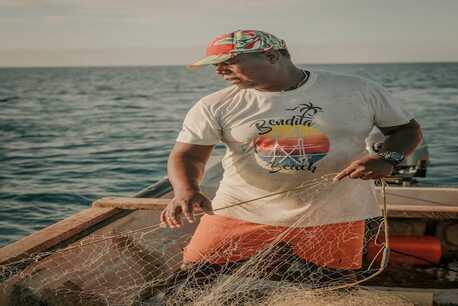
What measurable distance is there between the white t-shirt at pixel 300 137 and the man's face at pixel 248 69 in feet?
0.35

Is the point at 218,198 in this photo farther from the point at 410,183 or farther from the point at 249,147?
the point at 410,183

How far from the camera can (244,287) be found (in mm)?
3318

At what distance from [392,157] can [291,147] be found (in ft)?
1.81

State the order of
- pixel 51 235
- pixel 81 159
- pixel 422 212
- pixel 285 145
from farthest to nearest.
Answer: pixel 81 159 → pixel 422 212 → pixel 51 235 → pixel 285 145

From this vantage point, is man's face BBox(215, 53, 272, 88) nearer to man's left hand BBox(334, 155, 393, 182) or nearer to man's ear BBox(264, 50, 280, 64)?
man's ear BBox(264, 50, 280, 64)

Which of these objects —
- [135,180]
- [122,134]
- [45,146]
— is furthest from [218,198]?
[122,134]

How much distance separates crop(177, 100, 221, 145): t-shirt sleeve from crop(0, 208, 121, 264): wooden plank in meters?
1.35

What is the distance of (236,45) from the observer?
335 cm

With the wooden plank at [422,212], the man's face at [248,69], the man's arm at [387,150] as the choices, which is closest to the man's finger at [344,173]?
the man's arm at [387,150]

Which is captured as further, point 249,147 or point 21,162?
point 21,162

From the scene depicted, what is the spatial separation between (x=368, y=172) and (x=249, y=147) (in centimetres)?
71

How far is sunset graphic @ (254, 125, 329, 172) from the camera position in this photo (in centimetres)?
339

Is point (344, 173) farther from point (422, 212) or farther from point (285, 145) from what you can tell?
point (422, 212)

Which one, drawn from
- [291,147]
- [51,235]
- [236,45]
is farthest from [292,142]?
[51,235]
